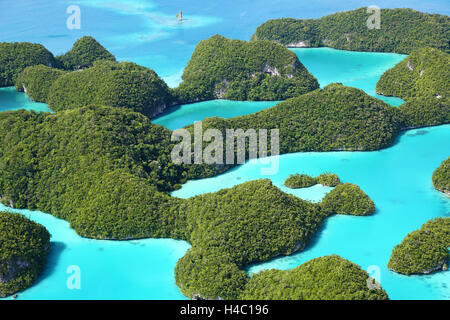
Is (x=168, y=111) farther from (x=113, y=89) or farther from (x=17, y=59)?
(x=17, y=59)

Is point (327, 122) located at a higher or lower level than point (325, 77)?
higher

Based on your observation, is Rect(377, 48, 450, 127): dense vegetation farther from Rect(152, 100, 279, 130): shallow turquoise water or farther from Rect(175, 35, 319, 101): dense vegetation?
Rect(152, 100, 279, 130): shallow turquoise water

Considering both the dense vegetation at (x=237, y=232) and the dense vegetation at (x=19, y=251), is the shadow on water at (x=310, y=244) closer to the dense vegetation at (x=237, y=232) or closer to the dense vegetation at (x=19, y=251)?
the dense vegetation at (x=237, y=232)

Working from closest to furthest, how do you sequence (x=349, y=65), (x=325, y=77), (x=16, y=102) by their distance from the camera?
1. (x=16, y=102)
2. (x=325, y=77)
3. (x=349, y=65)

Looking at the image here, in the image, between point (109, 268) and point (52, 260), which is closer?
point (109, 268)

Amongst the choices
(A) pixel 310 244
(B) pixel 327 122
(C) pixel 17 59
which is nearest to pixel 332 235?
(A) pixel 310 244

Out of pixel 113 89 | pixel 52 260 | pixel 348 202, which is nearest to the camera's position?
pixel 52 260
